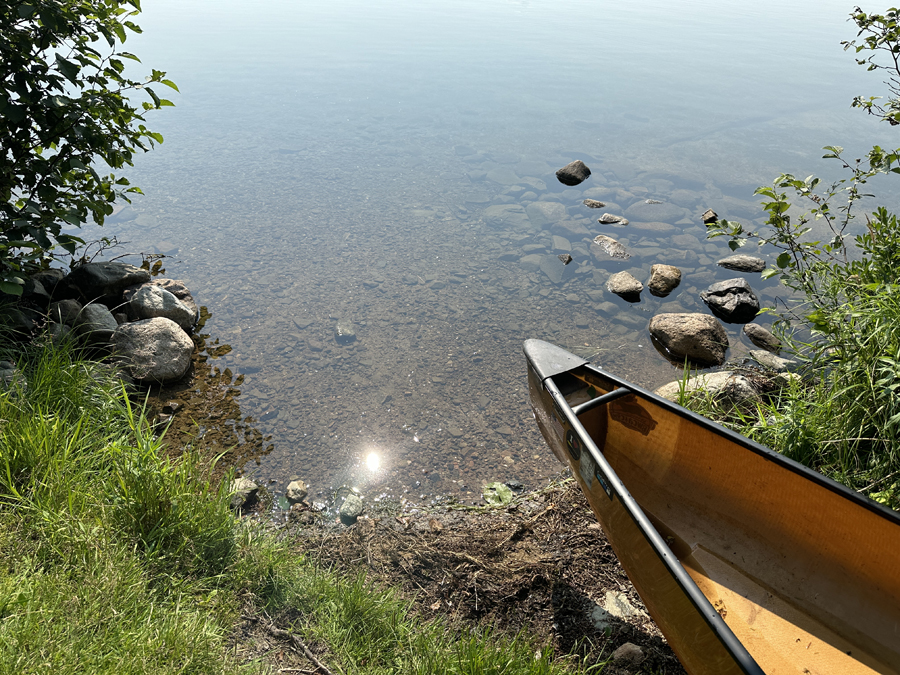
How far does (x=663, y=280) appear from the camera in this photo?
21.8 ft

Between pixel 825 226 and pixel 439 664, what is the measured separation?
914cm

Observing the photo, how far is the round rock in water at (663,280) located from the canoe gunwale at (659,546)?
3.88 m

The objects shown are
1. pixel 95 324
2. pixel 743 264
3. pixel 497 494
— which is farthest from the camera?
pixel 743 264

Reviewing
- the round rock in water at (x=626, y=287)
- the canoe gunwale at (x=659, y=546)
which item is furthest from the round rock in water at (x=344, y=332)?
the round rock in water at (x=626, y=287)

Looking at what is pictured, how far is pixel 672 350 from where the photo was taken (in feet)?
18.5

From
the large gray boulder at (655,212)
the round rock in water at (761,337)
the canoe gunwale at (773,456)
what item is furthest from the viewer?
the large gray boulder at (655,212)

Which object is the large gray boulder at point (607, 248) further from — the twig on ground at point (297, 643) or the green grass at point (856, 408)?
the twig on ground at point (297, 643)

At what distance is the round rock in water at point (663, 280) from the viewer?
6621mm

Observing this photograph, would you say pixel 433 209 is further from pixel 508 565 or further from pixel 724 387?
pixel 508 565

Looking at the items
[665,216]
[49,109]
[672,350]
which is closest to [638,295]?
[672,350]

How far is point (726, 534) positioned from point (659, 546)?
1.07 m

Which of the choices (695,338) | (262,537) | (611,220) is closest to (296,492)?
(262,537)

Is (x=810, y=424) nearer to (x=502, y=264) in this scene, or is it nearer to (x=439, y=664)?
(x=439, y=664)

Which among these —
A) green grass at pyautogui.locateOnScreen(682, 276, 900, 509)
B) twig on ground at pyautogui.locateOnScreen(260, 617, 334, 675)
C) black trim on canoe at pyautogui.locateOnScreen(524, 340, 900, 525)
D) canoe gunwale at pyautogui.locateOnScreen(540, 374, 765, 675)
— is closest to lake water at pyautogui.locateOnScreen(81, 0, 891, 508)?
black trim on canoe at pyautogui.locateOnScreen(524, 340, 900, 525)
